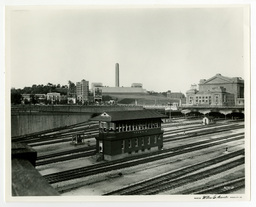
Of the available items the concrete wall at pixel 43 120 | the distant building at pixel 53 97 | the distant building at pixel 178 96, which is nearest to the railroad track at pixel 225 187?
the distant building at pixel 178 96

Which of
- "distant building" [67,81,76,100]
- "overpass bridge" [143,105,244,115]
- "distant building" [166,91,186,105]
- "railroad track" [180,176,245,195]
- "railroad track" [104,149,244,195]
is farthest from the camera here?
"overpass bridge" [143,105,244,115]

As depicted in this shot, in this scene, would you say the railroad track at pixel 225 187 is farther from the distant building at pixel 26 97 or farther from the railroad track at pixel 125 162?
the distant building at pixel 26 97

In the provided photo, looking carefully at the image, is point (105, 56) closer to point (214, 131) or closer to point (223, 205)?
point (214, 131)

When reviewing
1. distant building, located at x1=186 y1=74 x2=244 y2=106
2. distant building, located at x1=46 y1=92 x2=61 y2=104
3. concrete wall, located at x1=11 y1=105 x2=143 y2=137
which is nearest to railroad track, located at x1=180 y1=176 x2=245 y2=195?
distant building, located at x1=186 y1=74 x2=244 y2=106

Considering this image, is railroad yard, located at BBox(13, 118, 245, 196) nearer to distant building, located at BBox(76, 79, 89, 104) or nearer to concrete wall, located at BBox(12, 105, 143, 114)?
concrete wall, located at BBox(12, 105, 143, 114)

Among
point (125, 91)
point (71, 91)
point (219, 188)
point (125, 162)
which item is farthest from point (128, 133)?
point (219, 188)

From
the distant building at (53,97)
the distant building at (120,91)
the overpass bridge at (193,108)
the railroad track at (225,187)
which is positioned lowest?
the railroad track at (225,187)
